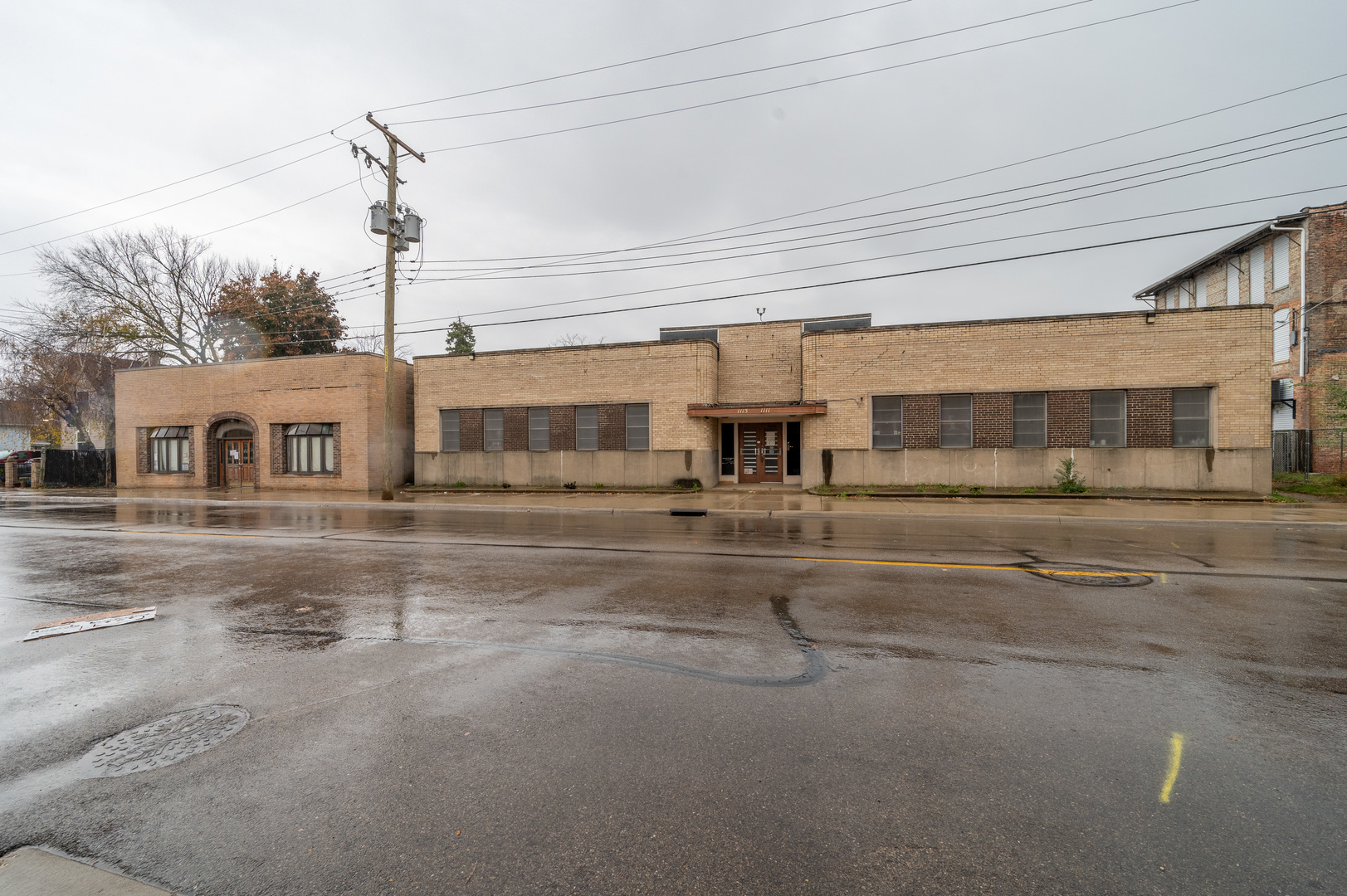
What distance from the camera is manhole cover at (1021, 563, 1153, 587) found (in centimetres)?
720

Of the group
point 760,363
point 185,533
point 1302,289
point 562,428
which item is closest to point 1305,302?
point 1302,289

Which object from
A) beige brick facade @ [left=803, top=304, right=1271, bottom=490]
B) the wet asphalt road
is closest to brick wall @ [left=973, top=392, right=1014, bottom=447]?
beige brick facade @ [left=803, top=304, right=1271, bottom=490]

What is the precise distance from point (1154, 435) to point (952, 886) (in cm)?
2156

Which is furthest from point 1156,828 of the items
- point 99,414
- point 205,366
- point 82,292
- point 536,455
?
point 99,414

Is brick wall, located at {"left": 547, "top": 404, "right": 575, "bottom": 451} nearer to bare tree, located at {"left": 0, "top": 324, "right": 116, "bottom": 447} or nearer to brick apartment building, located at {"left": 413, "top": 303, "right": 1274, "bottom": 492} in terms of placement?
brick apartment building, located at {"left": 413, "top": 303, "right": 1274, "bottom": 492}

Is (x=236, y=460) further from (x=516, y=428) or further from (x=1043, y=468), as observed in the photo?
(x=1043, y=468)

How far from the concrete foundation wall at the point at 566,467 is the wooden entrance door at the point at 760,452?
118cm

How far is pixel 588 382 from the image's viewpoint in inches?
910

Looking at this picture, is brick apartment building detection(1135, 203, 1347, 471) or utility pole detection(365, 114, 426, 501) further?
brick apartment building detection(1135, 203, 1347, 471)

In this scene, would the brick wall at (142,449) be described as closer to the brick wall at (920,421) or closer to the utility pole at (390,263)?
the utility pole at (390,263)

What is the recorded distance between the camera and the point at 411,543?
10867mm

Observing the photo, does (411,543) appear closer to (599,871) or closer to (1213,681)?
(599,871)

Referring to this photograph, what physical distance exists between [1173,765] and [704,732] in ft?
8.20

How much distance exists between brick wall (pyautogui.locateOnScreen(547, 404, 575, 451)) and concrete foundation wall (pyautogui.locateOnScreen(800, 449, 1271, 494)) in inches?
356
